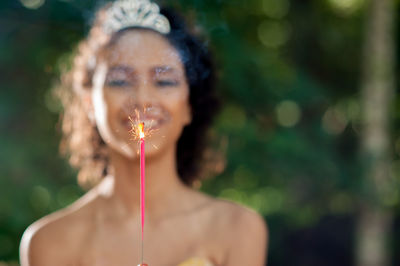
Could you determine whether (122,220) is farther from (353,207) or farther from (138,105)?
(353,207)

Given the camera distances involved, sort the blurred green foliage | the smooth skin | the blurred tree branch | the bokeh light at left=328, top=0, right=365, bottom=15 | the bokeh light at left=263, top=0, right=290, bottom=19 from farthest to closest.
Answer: the bokeh light at left=328, top=0, right=365, bottom=15 → the bokeh light at left=263, top=0, right=290, bottom=19 → the blurred tree branch → the blurred green foliage → the smooth skin

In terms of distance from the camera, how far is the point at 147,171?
4.00 feet

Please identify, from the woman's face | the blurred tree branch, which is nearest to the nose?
the woman's face

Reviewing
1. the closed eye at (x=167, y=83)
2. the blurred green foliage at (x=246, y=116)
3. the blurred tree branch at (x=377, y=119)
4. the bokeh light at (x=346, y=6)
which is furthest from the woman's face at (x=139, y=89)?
the bokeh light at (x=346, y=6)

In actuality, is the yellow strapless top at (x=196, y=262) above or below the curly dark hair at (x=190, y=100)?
below

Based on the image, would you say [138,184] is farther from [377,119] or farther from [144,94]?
[377,119]

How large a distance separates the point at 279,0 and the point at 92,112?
7.68 feet

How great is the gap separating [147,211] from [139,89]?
374 millimetres

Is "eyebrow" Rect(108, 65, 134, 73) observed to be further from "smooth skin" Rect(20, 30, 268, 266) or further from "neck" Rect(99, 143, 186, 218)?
"neck" Rect(99, 143, 186, 218)

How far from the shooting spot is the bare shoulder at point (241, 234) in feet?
4.06

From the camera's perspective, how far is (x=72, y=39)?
2395mm

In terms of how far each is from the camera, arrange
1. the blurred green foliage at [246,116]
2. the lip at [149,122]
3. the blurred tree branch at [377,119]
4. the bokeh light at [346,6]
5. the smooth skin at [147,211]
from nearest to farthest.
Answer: the lip at [149,122] < the smooth skin at [147,211] < the blurred green foliage at [246,116] < the blurred tree branch at [377,119] < the bokeh light at [346,6]

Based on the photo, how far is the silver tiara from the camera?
3.62 ft

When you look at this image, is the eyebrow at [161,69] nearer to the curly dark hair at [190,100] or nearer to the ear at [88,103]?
the curly dark hair at [190,100]
